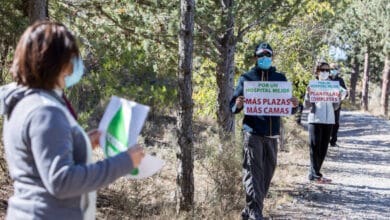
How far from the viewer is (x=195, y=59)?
9797mm

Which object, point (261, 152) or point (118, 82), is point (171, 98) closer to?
point (118, 82)

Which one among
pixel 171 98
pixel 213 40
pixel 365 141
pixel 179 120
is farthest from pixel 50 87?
pixel 365 141

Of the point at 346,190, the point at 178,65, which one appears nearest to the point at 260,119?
the point at 178,65

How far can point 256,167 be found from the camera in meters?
6.48

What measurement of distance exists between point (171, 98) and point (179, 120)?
21.2 inches

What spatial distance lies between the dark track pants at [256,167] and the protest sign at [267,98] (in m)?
0.30

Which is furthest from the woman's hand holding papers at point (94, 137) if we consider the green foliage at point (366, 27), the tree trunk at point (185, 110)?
the green foliage at point (366, 27)

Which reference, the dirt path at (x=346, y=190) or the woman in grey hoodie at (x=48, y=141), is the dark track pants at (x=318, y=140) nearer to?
the dirt path at (x=346, y=190)

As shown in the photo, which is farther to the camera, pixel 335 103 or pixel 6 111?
pixel 335 103

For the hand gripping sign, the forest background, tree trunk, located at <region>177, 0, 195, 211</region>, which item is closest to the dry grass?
the forest background

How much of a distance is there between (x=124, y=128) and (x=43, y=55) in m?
0.50

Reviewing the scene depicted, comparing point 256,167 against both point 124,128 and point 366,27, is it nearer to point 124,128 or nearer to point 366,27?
point 124,128

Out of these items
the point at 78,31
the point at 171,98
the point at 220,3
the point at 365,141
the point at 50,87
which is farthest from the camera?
the point at 365,141

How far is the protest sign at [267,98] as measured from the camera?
6.57m
